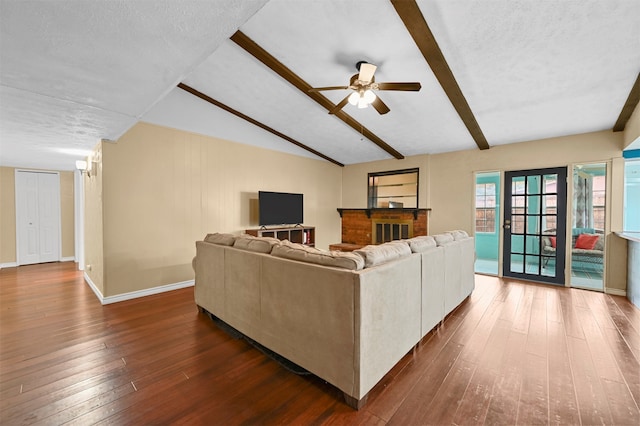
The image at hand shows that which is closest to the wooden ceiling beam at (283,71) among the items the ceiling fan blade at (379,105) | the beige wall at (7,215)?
the ceiling fan blade at (379,105)

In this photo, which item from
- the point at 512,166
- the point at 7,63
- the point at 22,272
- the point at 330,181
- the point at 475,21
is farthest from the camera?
the point at 330,181

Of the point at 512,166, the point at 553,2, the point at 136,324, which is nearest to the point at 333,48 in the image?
the point at 553,2

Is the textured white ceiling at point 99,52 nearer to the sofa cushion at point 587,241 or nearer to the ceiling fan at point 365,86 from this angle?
the ceiling fan at point 365,86

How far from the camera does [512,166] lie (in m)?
4.70

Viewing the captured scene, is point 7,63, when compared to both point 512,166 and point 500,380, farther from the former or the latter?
point 512,166

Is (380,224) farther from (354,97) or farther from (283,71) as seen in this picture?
(283,71)

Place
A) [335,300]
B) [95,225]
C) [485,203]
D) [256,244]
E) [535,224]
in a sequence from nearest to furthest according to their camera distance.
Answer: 1. [335,300]
2. [256,244]
3. [95,225]
4. [535,224]
5. [485,203]

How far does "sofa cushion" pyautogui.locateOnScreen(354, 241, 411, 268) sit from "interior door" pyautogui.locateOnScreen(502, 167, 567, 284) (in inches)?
149

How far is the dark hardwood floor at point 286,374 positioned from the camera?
5.10 ft

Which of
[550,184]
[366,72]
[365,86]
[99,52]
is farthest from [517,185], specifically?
[99,52]

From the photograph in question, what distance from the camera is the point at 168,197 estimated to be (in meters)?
3.99

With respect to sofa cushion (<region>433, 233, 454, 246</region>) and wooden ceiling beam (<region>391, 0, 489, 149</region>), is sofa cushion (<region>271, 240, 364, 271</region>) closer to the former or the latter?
sofa cushion (<region>433, 233, 454, 246</region>)

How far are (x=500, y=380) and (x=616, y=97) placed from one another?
3615mm

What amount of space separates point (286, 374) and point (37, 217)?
7349mm
